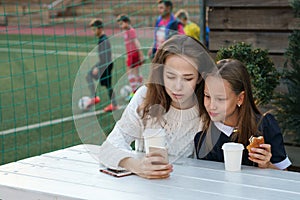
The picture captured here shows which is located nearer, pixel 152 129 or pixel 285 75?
pixel 152 129

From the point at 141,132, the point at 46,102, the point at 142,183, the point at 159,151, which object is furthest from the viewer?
the point at 46,102

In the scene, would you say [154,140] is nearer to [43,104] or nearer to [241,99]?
[241,99]

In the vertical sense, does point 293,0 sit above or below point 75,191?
above

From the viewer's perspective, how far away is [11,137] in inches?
244

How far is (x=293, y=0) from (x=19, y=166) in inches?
Result: 88.8

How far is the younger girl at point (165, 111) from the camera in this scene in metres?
2.29

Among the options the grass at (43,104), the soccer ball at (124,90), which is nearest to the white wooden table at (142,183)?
the grass at (43,104)

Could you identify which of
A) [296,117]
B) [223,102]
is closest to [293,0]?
[296,117]

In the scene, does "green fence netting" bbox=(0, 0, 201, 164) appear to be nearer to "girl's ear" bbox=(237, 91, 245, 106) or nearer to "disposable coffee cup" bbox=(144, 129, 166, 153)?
"disposable coffee cup" bbox=(144, 129, 166, 153)

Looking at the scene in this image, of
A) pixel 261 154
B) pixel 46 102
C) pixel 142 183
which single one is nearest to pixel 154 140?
pixel 142 183

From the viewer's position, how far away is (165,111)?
8.46 ft

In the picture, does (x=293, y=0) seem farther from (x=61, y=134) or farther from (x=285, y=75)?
(x=61, y=134)

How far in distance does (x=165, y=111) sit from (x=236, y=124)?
31 cm

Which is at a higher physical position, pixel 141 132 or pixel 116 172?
pixel 141 132
